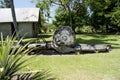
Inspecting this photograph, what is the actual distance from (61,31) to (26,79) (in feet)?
34.7

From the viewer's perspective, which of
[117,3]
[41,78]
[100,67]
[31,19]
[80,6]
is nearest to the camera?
[41,78]

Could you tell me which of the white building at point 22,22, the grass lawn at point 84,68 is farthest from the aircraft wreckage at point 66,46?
the white building at point 22,22

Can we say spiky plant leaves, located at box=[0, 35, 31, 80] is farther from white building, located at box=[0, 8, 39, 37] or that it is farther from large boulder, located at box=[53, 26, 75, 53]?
white building, located at box=[0, 8, 39, 37]

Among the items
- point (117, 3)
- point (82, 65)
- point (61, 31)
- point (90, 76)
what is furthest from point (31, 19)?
point (90, 76)

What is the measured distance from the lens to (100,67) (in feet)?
32.3

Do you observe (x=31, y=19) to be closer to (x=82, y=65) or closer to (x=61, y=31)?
(x=61, y=31)

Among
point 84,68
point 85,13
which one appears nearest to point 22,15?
point 85,13

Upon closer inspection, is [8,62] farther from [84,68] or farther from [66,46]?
[66,46]

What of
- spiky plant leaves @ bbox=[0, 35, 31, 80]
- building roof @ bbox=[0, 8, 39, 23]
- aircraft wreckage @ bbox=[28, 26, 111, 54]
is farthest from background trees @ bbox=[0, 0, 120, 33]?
spiky plant leaves @ bbox=[0, 35, 31, 80]

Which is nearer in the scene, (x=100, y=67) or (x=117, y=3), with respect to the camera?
(x=100, y=67)

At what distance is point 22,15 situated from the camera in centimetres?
3088

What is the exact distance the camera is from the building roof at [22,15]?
96.9 feet

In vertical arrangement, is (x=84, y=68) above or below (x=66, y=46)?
above

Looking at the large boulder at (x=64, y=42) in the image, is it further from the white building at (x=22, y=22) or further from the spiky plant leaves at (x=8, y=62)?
the white building at (x=22, y=22)
